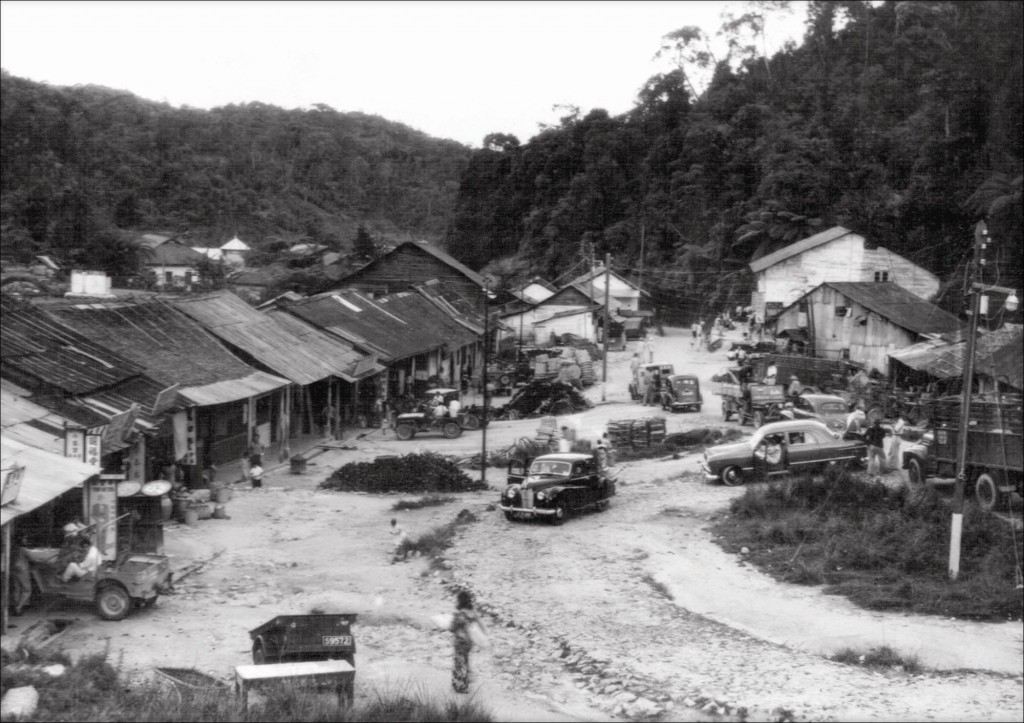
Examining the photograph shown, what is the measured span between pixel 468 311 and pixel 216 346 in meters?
25.4

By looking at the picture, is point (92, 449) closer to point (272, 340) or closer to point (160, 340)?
point (160, 340)

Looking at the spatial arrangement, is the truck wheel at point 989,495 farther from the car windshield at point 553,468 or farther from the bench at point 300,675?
the bench at point 300,675

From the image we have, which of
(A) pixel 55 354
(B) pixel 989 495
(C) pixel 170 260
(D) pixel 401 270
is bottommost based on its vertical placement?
(B) pixel 989 495

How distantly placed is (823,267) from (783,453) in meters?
36.7

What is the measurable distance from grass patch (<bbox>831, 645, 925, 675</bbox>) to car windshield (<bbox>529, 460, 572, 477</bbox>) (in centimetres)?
852

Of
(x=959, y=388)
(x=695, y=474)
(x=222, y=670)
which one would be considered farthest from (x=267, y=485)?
(x=959, y=388)

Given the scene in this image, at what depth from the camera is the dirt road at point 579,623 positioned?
12383mm

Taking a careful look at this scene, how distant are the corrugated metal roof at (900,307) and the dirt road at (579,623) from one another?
70.6 feet

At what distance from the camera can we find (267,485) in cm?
2441

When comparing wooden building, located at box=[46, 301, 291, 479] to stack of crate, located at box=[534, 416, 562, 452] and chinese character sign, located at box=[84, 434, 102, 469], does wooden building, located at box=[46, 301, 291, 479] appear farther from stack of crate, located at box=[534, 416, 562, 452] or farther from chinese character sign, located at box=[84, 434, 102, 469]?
stack of crate, located at box=[534, 416, 562, 452]

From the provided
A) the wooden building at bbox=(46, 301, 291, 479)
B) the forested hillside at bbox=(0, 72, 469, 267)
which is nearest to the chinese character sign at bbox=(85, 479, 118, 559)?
the wooden building at bbox=(46, 301, 291, 479)

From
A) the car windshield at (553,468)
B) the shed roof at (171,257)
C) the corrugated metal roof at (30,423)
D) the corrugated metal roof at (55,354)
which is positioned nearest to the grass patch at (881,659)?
the car windshield at (553,468)

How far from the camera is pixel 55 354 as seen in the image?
18.7 m

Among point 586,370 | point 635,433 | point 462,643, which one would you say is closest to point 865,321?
point 586,370
